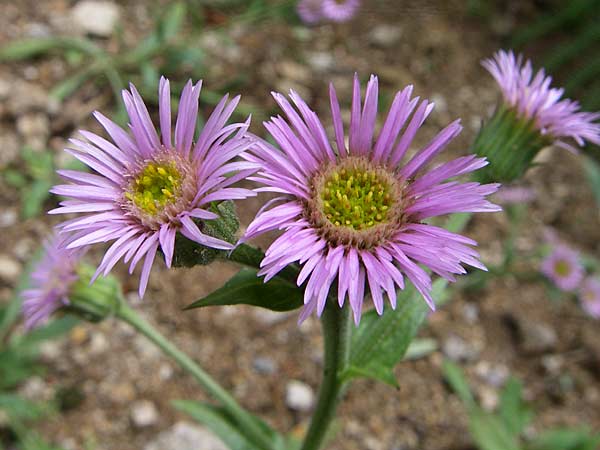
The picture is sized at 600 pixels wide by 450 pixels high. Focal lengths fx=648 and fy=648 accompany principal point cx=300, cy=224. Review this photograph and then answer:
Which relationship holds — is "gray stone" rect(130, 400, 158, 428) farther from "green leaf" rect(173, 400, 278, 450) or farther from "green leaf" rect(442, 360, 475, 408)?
"green leaf" rect(442, 360, 475, 408)

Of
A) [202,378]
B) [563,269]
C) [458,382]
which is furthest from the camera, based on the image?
[563,269]

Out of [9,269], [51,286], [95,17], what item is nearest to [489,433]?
[51,286]

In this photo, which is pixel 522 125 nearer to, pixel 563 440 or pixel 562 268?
pixel 563 440

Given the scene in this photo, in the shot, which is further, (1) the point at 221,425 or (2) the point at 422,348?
(2) the point at 422,348

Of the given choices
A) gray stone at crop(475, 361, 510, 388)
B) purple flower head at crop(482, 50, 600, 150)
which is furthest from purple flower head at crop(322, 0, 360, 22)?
purple flower head at crop(482, 50, 600, 150)

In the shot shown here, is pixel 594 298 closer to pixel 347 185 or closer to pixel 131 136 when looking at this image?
pixel 347 185

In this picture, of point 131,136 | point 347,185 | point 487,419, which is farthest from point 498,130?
point 487,419
